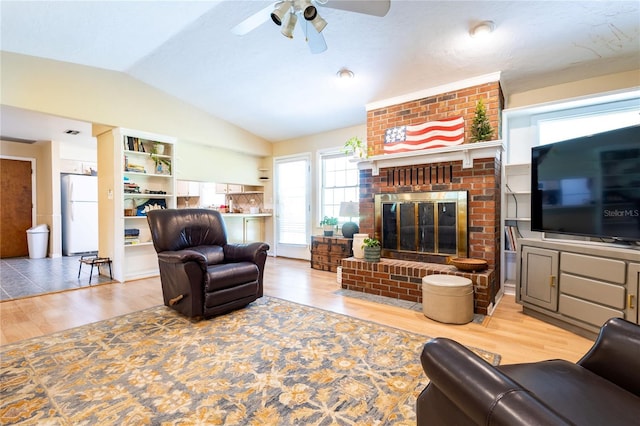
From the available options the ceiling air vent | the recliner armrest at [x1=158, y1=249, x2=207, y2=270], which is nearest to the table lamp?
the recliner armrest at [x1=158, y1=249, x2=207, y2=270]

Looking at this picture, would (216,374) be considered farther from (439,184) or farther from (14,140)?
(14,140)

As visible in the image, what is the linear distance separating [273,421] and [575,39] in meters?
3.91

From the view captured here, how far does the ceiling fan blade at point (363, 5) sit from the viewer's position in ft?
6.63

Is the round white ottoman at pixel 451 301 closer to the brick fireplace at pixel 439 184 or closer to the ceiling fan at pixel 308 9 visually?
the brick fireplace at pixel 439 184

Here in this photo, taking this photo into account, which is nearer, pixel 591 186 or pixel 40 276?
pixel 591 186

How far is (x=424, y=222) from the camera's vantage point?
12.1 ft

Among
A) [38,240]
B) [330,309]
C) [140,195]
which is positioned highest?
[140,195]

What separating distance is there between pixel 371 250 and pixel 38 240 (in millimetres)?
7008

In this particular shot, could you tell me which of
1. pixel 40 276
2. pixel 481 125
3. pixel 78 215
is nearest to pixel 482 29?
pixel 481 125

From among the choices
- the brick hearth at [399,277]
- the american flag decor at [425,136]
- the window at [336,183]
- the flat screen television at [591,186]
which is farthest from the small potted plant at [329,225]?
the flat screen television at [591,186]

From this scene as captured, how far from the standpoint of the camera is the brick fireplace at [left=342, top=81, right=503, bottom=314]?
3256 mm

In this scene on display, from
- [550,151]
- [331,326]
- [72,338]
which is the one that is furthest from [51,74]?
[550,151]

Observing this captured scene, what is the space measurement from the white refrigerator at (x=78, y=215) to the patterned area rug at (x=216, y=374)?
5125mm

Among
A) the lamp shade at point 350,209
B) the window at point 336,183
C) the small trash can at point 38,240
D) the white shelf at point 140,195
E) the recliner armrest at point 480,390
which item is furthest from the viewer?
the small trash can at point 38,240
